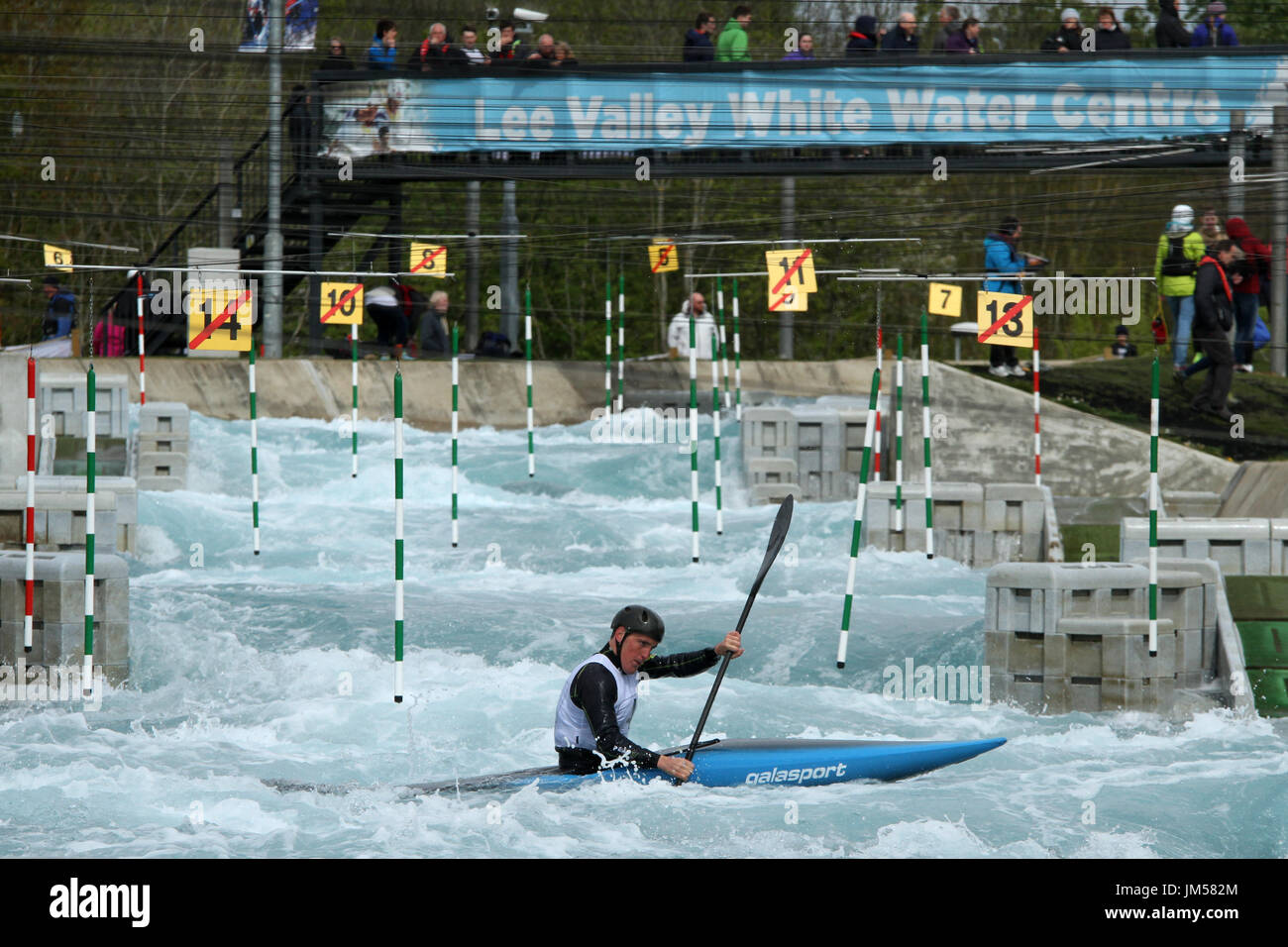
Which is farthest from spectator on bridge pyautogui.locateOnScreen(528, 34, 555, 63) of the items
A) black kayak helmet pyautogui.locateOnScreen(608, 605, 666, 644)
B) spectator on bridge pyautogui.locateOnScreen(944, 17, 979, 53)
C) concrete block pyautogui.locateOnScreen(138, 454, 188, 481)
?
black kayak helmet pyautogui.locateOnScreen(608, 605, 666, 644)

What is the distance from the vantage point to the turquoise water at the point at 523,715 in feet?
22.4

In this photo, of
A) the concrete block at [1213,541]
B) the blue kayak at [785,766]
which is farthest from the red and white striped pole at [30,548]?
the concrete block at [1213,541]

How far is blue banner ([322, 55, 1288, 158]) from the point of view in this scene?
16.5 meters

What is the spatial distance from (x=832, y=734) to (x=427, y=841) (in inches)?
108

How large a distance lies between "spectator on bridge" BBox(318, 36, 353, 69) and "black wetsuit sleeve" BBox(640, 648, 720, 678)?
1232cm

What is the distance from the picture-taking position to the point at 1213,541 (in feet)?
31.7

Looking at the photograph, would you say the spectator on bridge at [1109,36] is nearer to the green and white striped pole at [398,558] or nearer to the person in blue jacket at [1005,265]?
the person in blue jacket at [1005,265]

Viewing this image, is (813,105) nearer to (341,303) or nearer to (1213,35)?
(1213,35)

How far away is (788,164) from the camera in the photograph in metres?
17.4

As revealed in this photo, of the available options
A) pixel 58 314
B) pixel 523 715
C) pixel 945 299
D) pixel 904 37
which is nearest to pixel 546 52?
pixel 904 37

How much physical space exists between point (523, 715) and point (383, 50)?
37.1 feet

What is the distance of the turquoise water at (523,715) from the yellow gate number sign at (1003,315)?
1.98 meters

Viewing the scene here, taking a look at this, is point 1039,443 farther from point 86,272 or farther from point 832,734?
point 86,272
